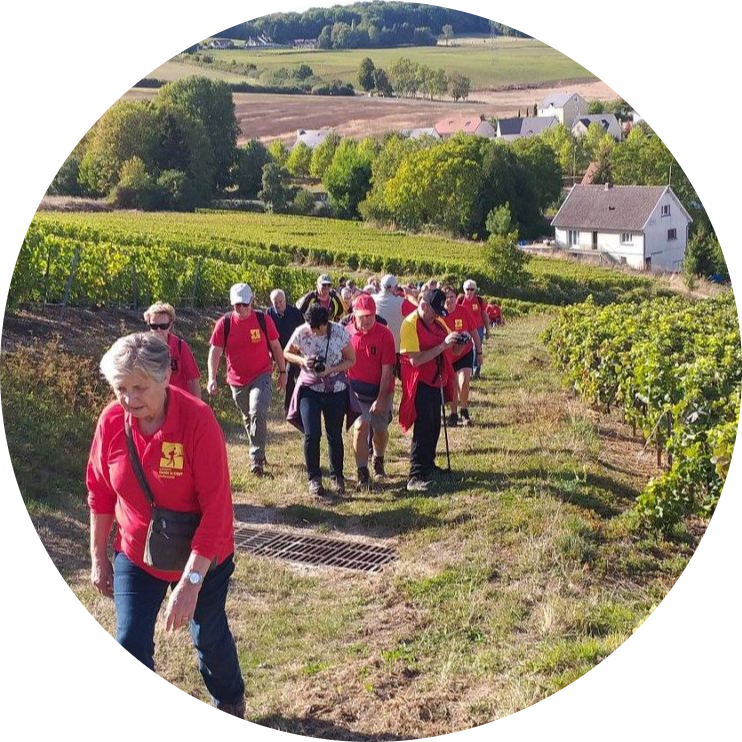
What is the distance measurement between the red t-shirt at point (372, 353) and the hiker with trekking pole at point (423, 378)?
0.45 ft

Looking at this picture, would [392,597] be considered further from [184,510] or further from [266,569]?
[184,510]

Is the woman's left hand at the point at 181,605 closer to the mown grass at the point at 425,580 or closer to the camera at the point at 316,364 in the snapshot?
the mown grass at the point at 425,580

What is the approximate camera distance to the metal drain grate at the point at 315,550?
7.56 metres

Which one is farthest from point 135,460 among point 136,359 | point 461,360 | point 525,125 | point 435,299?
point 525,125

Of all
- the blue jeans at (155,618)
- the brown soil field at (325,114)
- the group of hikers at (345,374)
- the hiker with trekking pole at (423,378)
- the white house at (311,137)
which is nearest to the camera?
the blue jeans at (155,618)

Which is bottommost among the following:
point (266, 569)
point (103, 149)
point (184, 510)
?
point (266, 569)

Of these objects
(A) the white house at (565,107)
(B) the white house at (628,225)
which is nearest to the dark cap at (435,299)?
(B) the white house at (628,225)

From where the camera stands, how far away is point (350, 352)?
8977mm

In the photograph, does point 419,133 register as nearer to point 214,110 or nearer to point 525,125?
point 214,110

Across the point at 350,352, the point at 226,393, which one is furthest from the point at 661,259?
the point at 350,352

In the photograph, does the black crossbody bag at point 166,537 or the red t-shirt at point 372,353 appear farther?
the red t-shirt at point 372,353

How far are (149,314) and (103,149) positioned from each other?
50.7 m

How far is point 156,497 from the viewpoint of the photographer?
4.53 meters

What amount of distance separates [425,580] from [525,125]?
8581 centimetres
